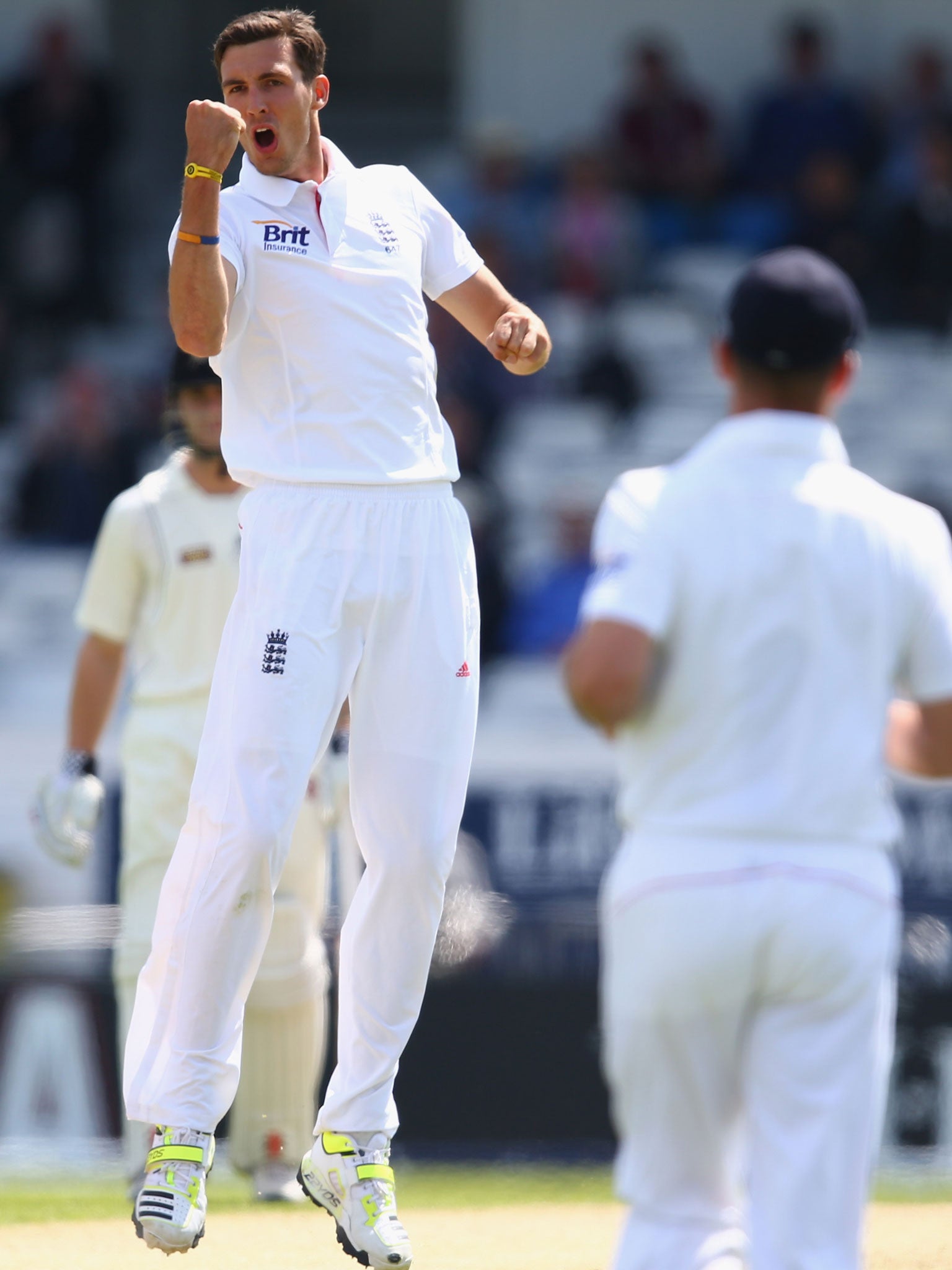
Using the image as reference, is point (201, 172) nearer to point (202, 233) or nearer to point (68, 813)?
point (202, 233)

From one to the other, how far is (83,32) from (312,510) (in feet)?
37.1

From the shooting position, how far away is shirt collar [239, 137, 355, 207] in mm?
3945

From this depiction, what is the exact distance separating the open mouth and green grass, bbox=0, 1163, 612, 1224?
2.66m

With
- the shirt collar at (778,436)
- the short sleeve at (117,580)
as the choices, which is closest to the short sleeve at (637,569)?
the shirt collar at (778,436)

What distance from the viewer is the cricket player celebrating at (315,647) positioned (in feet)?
12.4

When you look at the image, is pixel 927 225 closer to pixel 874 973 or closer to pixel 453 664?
pixel 453 664

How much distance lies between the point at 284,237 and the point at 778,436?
140 cm

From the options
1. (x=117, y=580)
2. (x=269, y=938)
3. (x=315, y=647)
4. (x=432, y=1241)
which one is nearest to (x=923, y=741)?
(x=315, y=647)

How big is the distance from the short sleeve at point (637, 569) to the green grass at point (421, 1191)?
9.29ft

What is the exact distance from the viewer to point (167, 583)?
5.41m

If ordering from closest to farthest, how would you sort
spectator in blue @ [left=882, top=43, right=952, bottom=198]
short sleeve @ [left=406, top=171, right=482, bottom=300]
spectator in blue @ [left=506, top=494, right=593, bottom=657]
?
short sleeve @ [left=406, top=171, right=482, bottom=300] < spectator in blue @ [left=506, top=494, right=593, bottom=657] < spectator in blue @ [left=882, top=43, right=952, bottom=198]

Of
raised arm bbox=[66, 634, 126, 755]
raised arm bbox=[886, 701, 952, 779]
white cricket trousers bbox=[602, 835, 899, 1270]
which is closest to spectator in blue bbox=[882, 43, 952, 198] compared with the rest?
raised arm bbox=[66, 634, 126, 755]

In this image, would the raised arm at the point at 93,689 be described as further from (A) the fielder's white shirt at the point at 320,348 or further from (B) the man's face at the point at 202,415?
(A) the fielder's white shirt at the point at 320,348

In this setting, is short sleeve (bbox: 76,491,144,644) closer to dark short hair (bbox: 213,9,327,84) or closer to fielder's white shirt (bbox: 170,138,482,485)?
fielder's white shirt (bbox: 170,138,482,485)
